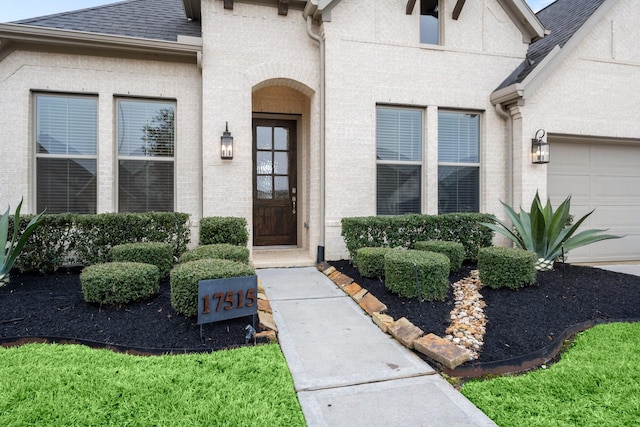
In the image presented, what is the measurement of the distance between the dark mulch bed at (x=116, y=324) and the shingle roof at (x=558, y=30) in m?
6.58

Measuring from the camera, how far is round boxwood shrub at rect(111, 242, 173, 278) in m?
4.33

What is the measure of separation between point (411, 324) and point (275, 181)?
15.8 feet

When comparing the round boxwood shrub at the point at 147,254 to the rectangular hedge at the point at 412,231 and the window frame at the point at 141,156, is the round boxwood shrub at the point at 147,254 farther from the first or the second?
the rectangular hedge at the point at 412,231

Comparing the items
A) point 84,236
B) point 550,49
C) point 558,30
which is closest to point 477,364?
point 84,236

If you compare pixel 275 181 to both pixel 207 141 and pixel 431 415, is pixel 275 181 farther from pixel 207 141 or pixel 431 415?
pixel 431 415

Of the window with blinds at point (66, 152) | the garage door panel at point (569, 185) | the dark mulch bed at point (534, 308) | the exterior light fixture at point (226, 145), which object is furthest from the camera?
the garage door panel at point (569, 185)

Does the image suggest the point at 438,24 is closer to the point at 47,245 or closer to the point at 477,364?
the point at 477,364

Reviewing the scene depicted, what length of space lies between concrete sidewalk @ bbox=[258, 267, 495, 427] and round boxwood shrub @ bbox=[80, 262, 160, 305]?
4.48ft

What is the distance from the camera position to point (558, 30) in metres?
7.46

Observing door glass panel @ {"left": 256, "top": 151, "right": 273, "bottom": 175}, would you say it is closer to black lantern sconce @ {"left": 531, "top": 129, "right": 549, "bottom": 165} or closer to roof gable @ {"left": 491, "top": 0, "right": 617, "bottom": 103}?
roof gable @ {"left": 491, "top": 0, "right": 617, "bottom": 103}

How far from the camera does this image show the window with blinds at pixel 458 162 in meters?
6.80

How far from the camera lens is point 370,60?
20.8ft

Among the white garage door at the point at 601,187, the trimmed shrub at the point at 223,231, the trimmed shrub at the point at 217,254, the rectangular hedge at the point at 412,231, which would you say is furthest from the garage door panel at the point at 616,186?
the trimmed shrub at the point at 217,254

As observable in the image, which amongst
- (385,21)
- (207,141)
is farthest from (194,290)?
(385,21)
